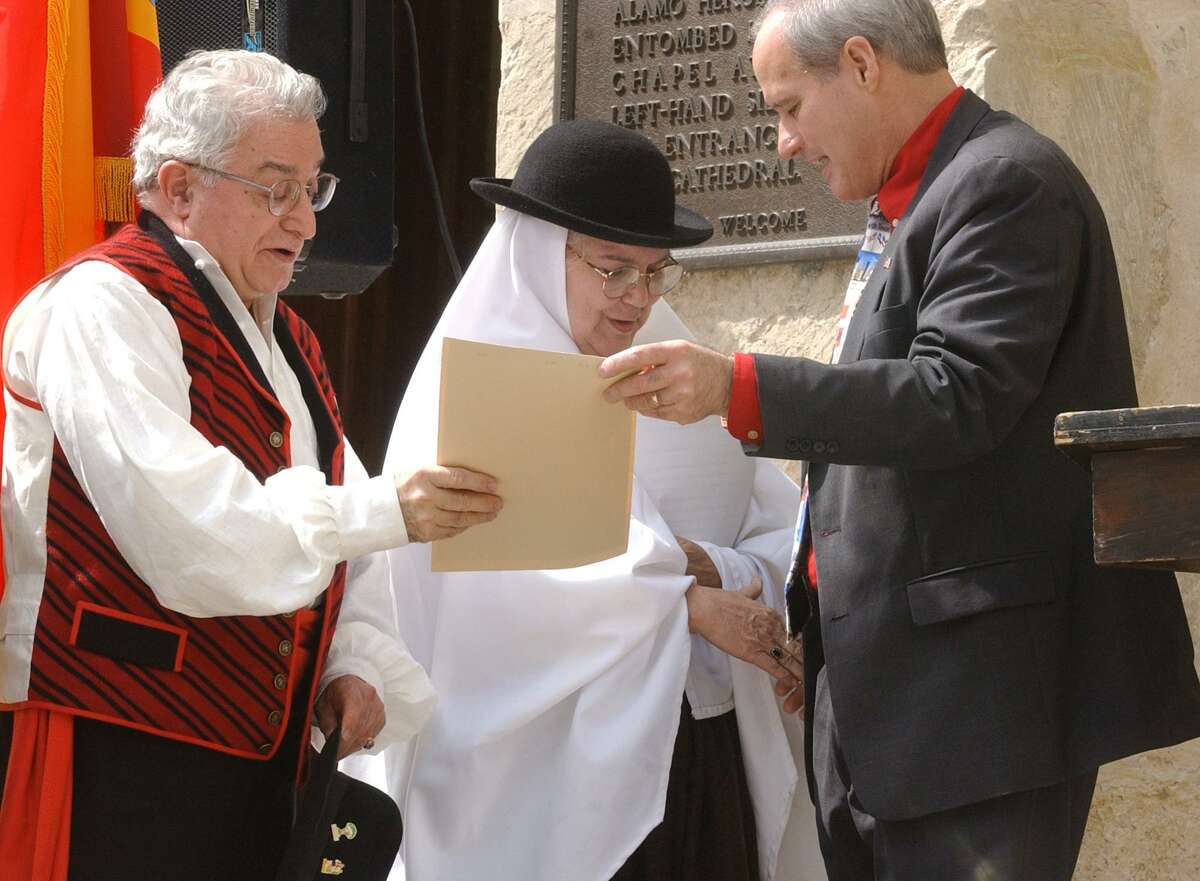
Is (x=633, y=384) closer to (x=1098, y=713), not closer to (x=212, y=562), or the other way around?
(x=212, y=562)

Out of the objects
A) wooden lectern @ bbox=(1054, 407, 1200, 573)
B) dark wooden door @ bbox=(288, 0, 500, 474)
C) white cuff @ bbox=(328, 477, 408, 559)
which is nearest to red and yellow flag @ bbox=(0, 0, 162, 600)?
white cuff @ bbox=(328, 477, 408, 559)

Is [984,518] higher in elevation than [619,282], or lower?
lower

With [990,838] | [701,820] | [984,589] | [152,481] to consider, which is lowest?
[701,820]

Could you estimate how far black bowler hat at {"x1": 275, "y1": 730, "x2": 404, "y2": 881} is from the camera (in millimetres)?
2572

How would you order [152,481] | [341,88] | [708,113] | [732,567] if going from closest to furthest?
[152,481], [732,567], [708,113], [341,88]

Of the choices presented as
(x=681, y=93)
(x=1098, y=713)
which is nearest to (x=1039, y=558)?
(x=1098, y=713)

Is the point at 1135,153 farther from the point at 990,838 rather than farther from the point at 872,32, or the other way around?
the point at 990,838

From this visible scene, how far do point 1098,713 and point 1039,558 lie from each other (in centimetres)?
23

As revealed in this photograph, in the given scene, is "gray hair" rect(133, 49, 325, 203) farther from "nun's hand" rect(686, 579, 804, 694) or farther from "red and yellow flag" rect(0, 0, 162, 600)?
"nun's hand" rect(686, 579, 804, 694)

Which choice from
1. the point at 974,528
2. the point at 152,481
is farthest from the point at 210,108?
the point at 974,528

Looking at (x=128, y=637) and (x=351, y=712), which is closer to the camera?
(x=128, y=637)

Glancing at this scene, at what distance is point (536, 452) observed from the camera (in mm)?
2572

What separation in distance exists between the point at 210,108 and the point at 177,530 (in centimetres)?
77

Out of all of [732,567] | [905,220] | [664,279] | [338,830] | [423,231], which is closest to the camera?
[905,220]
